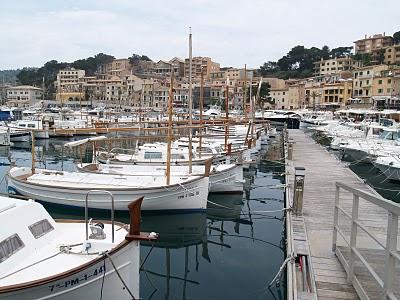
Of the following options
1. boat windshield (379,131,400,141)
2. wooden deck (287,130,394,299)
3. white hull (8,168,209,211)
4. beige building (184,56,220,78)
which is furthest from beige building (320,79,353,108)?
white hull (8,168,209,211)

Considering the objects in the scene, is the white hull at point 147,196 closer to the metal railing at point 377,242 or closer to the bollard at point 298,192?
the bollard at point 298,192

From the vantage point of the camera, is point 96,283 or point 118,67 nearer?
point 96,283

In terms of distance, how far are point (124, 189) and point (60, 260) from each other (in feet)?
27.5

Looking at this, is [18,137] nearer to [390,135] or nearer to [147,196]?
[147,196]

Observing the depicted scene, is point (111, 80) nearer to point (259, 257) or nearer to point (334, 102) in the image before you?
point (334, 102)

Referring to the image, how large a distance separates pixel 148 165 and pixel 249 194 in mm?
6356

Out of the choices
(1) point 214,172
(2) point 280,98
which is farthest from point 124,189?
(2) point 280,98

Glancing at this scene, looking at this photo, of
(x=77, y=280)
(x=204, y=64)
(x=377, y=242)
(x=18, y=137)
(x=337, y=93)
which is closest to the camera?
(x=377, y=242)

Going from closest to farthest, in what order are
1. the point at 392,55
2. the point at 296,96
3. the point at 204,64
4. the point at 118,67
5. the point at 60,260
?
1. the point at 60,260
2. the point at 296,96
3. the point at 392,55
4. the point at 204,64
5. the point at 118,67

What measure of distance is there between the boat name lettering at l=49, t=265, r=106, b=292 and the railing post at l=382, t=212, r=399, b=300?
4949 mm

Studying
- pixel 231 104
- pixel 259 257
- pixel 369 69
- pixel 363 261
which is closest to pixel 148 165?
pixel 259 257

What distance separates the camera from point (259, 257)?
12.9 m

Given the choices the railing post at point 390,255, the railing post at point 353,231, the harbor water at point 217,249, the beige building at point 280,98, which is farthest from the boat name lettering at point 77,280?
the beige building at point 280,98

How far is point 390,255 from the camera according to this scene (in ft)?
17.5
